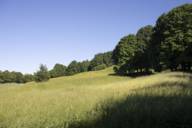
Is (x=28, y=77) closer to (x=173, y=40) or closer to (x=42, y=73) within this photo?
(x=42, y=73)

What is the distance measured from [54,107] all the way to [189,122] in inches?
168

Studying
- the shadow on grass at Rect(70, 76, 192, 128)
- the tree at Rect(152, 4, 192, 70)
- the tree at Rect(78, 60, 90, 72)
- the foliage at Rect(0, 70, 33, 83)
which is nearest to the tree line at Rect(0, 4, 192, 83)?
the tree at Rect(152, 4, 192, 70)

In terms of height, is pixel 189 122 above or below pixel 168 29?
below

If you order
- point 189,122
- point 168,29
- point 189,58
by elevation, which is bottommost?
point 189,122

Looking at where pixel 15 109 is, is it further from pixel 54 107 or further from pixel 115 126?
pixel 115 126

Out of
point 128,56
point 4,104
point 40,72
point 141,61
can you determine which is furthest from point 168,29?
point 40,72

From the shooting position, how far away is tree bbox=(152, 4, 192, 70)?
1663 inches

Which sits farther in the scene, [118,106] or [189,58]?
[189,58]

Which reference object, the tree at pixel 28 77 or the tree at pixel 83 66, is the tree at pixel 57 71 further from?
the tree at pixel 28 77

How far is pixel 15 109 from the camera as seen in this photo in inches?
359

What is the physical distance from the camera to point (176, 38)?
4362cm

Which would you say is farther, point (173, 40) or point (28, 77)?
point (28, 77)

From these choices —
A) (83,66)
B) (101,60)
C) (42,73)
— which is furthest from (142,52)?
(83,66)

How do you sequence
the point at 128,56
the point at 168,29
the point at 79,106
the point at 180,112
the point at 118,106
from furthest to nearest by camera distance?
the point at 128,56 → the point at 168,29 → the point at 79,106 → the point at 118,106 → the point at 180,112
